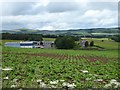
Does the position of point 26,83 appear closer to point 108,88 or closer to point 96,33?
point 108,88

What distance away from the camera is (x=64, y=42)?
168ft

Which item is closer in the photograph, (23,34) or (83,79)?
(83,79)

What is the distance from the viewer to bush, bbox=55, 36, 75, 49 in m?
49.0

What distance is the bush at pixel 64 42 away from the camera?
1928 inches

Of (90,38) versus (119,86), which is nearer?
(119,86)

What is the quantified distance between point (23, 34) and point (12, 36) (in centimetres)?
510

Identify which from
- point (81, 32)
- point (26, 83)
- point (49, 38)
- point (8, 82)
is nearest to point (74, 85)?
point (26, 83)

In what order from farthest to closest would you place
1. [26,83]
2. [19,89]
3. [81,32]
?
[81,32] → [26,83] → [19,89]

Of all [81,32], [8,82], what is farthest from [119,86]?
[81,32]

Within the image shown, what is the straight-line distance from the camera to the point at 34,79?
8.96m

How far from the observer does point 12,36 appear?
4609 centimetres

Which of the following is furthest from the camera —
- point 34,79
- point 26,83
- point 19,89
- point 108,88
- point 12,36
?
point 12,36

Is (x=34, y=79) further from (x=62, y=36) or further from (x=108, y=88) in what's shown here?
(x=62, y=36)

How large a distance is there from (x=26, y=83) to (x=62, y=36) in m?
43.4
